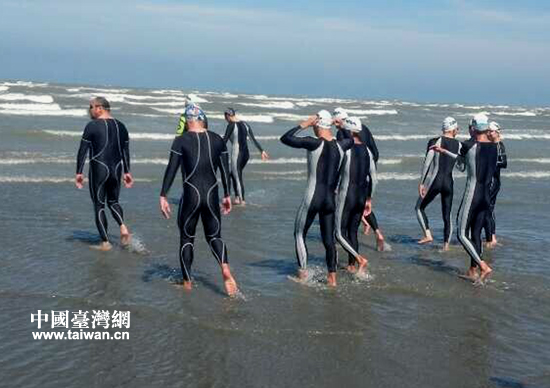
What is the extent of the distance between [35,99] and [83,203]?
2712 centimetres

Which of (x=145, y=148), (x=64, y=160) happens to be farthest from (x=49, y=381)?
(x=145, y=148)

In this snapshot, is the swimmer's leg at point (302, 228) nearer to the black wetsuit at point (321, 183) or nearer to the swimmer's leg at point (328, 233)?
the black wetsuit at point (321, 183)

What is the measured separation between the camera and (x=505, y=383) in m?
5.54

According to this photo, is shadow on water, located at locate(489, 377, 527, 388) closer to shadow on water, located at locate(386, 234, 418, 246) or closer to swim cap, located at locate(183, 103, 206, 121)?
swim cap, located at locate(183, 103, 206, 121)

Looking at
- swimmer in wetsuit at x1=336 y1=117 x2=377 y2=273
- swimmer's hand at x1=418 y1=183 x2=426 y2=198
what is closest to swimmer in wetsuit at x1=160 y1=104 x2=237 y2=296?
swimmer in wetsuit at x1=336 y1=117 x2=377 y2=273

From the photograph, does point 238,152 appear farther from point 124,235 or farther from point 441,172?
point 441,172

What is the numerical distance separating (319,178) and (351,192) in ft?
2.74

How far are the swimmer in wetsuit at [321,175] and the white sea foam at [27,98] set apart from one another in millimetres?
31239

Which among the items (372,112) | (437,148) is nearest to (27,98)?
(372,112)

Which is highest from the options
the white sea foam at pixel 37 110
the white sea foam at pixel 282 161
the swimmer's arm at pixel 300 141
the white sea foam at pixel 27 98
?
the swimmer's arm at pixel 300 141

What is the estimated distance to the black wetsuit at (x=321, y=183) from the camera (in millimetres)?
7500

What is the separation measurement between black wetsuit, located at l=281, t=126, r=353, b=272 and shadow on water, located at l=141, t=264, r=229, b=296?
1083 mm

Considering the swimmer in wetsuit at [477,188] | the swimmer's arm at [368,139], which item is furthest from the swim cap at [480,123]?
the swimmer's arm at [368,139]

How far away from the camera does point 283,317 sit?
6.82 metres
